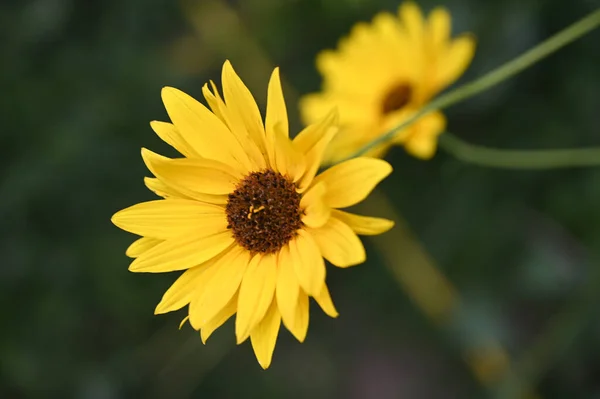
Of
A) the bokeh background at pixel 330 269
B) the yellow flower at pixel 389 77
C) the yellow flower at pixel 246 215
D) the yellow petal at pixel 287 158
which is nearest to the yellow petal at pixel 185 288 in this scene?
the yellow flower at pixel 246 215

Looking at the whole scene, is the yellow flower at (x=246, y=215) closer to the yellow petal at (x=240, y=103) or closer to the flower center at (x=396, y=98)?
the yellow petal at (x=240, y=103)

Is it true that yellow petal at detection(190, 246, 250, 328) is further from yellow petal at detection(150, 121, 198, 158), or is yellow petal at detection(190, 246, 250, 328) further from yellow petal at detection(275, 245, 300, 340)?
yellow petal at detection(150, 121, 198, 158)

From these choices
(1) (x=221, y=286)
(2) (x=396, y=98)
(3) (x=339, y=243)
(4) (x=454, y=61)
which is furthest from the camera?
(2) (x=396, y=98)

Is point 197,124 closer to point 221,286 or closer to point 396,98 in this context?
point 221,286

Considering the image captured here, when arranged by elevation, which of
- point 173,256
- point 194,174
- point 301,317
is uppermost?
point 194,174

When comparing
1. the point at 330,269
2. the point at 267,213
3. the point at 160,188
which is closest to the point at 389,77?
the point at 267,213

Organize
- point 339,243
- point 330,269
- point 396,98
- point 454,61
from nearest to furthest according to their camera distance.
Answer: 1. point 339,243
2. point 454,61
3. point 396,98
4. point 330,269
